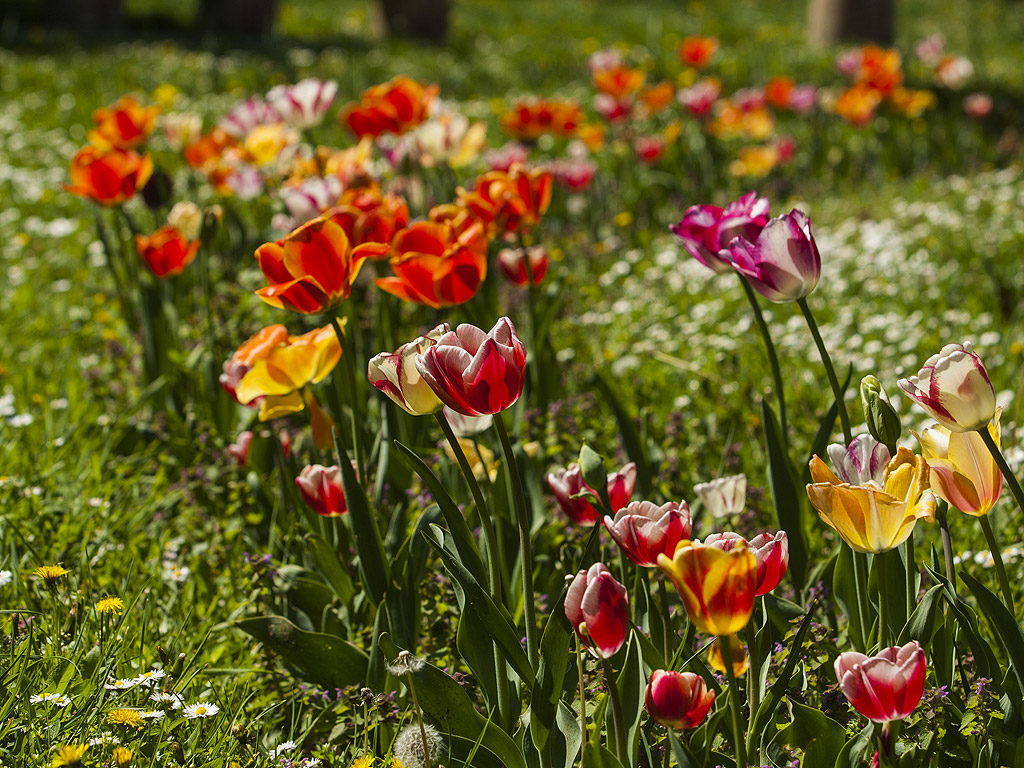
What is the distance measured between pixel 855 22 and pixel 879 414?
1024 centimetres

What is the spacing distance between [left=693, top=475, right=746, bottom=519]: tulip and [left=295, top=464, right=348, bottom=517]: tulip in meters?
0.65

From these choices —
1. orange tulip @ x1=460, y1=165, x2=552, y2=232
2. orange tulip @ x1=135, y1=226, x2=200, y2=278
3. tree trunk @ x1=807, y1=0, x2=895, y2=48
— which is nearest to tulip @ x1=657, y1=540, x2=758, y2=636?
orange tulip @ x1=460, y1=165, x2=552, y2=232

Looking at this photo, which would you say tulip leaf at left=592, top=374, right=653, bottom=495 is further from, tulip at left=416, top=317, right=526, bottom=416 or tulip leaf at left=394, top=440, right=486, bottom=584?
tulip at left=416, top=317, right=526, bottom=416

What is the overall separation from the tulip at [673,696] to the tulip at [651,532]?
150 mm

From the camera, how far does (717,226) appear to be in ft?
5.28

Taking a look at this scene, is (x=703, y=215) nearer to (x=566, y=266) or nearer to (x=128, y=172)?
(x=128, y=172)

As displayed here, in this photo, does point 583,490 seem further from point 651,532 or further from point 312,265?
point 312,265

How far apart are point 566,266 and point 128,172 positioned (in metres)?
2.18

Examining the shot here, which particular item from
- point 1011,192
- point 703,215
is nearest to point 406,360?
point 703,215

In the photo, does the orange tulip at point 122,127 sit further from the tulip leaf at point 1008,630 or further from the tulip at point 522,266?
the tulip leaf at point 1008,630

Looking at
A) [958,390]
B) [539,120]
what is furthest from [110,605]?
[539,120]

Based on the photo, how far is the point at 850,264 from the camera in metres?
4.11

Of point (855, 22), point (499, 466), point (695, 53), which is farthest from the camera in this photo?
point (855, 22)

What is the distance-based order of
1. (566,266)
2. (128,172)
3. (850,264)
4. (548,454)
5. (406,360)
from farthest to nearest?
1. (566,266)
2. (850,264)
3. (128,172)
4. (548,454)
5. (406,360)
